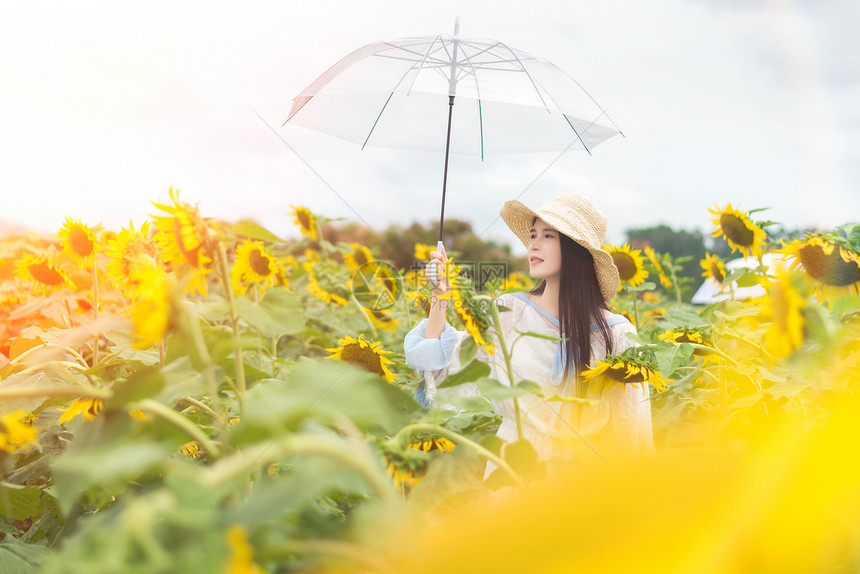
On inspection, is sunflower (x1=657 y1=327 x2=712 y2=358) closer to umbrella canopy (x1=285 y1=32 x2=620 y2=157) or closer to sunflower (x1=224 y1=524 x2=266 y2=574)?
umbrella canopy (x1=285 y1=32 x2=620 y2=157)

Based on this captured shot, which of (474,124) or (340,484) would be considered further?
(474,124)

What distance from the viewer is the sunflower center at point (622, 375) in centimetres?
116

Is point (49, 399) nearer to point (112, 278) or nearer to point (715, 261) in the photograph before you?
point (112, 278)

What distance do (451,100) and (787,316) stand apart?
1354mm

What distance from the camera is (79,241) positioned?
1488 millimetres

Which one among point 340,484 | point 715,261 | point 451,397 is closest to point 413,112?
point 715,261

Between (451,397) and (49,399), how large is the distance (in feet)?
2.68

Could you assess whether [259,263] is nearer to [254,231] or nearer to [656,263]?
[254,231]

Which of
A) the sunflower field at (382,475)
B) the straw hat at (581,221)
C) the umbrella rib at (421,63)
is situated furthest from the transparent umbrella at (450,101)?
the sunflower field at (382,475)

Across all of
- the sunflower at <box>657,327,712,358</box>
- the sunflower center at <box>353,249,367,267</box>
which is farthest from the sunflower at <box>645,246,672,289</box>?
the sunflower center at <box>353,249,367,267</box>

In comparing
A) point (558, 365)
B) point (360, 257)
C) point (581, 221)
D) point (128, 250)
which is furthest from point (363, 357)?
point (360, 257)

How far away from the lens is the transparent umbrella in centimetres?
185

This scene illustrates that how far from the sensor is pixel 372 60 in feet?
6.23

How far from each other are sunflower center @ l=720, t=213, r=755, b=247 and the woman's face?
18.5 inches
